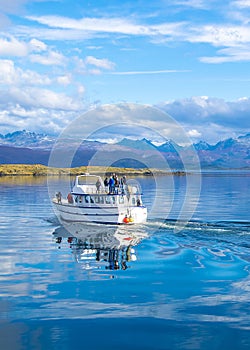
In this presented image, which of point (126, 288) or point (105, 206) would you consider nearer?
point (126, 288)

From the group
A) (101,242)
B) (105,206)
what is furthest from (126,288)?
(105,206)

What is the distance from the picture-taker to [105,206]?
1959 inches

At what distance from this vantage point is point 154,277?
2733 cm

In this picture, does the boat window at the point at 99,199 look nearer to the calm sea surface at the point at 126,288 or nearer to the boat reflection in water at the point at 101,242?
the boat reflection in water at the point at 101,242

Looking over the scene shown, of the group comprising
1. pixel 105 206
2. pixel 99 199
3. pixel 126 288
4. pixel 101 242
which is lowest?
pixel 126 288

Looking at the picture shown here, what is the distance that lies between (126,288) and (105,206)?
2523 centimetres

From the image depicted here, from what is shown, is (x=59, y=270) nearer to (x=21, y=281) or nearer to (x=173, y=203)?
(x=21, y=281)

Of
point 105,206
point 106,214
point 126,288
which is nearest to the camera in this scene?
point 126,288

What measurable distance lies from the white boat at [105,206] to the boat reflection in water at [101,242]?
0.85 meters

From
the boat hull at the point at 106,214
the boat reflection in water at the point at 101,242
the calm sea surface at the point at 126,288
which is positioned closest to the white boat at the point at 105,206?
the boat hull at the point at 106,214

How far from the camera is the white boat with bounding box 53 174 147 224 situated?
48344 mm

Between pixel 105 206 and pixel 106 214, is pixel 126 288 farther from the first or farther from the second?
pixel 105 206

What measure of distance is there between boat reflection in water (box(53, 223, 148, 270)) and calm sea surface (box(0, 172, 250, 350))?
0.27 feet

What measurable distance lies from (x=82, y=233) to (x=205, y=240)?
12.4 m
